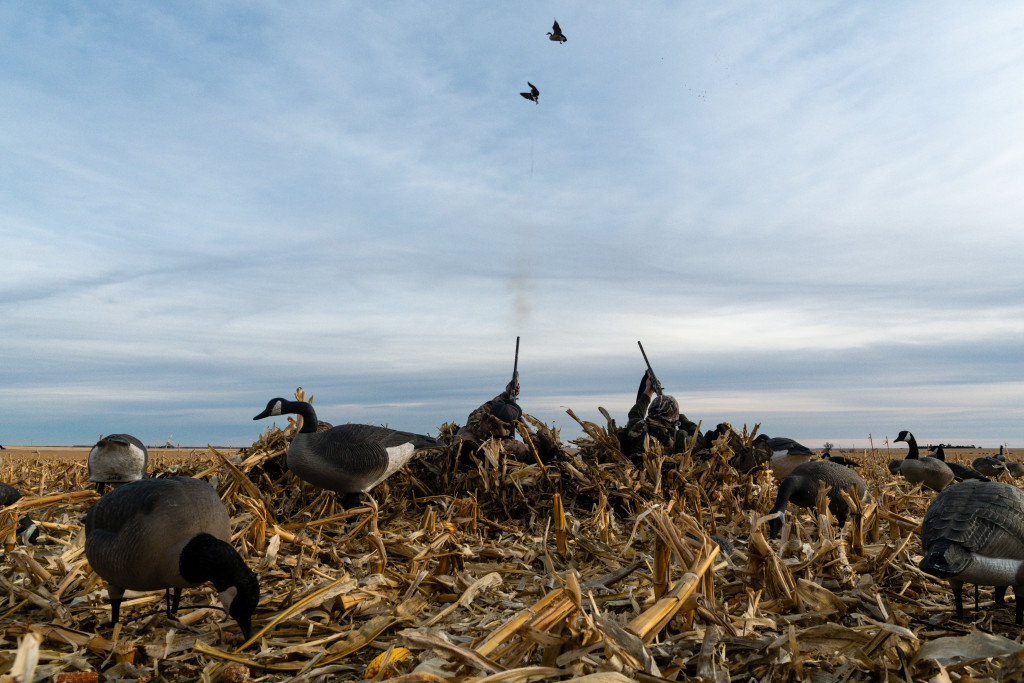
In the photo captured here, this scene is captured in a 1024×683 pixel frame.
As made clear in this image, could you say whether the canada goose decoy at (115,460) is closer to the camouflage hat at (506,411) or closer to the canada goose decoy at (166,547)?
the camouflage hat at (506,411)

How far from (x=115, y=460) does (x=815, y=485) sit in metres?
10.8

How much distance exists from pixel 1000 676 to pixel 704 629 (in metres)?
1.55

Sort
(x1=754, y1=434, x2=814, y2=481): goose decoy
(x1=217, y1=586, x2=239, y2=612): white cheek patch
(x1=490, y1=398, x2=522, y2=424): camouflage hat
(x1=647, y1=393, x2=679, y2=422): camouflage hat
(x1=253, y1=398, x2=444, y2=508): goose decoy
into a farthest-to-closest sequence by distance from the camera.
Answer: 1. (x1=754, y1=434, x2=814, y2=481): goose decoy
2. (x1=647, y1=393, x2=679, y2=422): camouflage hat
3. (x1=490, y1=398, x2=522, y2=424): camouflage hat
4. (x1=253, y1=398, x2=444, y2=508): goose decoy
5. (x1=217, y1=586, x2=239, y2=612): white cheek patch

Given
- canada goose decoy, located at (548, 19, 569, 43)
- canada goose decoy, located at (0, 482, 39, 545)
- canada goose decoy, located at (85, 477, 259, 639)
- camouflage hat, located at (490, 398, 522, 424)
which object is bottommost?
canada goose decoy, located at (0, 482, 39, 545)

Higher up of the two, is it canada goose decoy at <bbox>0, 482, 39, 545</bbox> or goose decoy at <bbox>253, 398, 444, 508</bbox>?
goose decoy at <bbox>253, 398, 444, 508</bbox>

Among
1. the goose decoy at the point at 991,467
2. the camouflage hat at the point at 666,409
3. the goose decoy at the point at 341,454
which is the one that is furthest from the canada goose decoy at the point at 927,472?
the goose decoy at the point at 341,454

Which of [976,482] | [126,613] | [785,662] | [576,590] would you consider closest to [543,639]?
[576,590]

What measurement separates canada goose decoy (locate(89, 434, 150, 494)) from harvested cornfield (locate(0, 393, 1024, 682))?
2.06 metres

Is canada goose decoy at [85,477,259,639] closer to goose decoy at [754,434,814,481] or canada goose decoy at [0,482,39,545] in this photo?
canada goose decoy at [0,482,39,545]

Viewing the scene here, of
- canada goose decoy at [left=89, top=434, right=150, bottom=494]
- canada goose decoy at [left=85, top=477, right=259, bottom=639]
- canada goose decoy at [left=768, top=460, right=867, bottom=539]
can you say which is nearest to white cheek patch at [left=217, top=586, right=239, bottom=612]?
canada goose decoy at [left=85, top=477, right=259, bottom=639]

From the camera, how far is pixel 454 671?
325cm

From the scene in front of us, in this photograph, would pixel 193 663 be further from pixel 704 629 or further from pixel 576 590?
pixel 704 629

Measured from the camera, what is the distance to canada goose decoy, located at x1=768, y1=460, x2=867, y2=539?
26.2 ft

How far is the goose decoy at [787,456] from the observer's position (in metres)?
12.9
